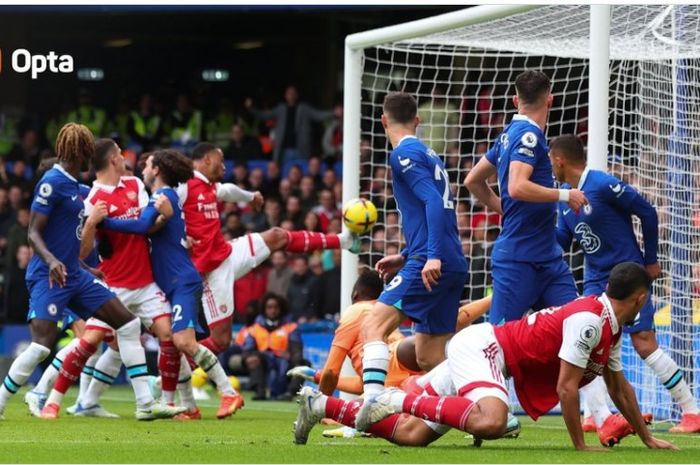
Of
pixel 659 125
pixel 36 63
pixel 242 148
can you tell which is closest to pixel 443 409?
pixel 659 125

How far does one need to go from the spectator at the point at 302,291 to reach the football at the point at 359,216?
609 cm

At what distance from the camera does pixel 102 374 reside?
11273mm

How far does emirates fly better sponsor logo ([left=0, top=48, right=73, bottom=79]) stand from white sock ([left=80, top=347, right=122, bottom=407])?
506 inches

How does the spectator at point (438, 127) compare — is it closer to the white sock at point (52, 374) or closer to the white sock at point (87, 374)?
the white sock at point (87, 374)

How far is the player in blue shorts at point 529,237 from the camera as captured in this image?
8352mm

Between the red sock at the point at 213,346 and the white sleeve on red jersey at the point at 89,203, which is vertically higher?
the white sleeve on red jersey at the point at 89,203

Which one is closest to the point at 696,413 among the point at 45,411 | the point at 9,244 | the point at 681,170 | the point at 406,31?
the point at 681,170

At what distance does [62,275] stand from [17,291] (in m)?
8.34

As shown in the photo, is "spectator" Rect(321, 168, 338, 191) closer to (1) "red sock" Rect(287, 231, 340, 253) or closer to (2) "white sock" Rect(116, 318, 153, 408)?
(1) "red sock" Rect(287, 231, 340, 253)

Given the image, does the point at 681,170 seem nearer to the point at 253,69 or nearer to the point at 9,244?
the point at 9,244

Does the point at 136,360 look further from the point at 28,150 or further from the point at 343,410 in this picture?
the point at 28,150

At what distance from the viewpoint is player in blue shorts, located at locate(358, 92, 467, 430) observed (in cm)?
819

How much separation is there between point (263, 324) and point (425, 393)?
26.1 ft

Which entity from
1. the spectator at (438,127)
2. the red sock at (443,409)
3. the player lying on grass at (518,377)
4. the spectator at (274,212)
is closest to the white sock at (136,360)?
the player lying on grass at (518,377)
